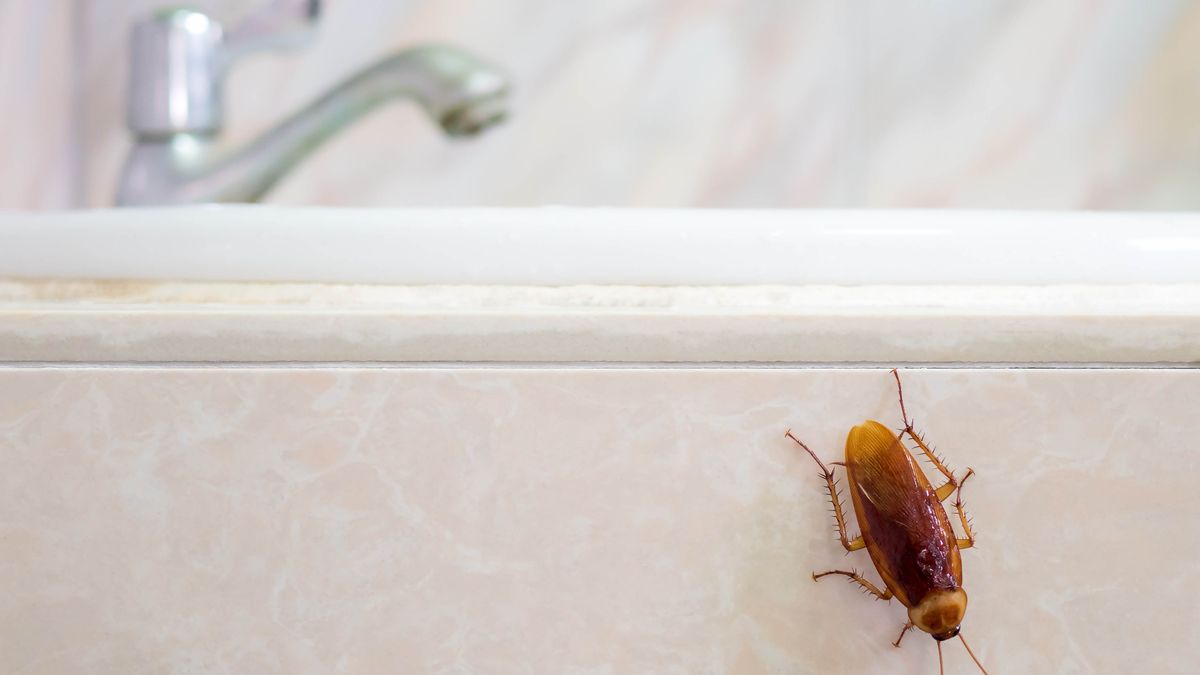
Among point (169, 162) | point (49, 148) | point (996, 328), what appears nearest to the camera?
point (996, 328)

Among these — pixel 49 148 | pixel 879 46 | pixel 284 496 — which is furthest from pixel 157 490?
pixel 879 46

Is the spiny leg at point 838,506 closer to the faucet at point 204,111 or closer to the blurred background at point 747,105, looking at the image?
the faucet at point 204,111

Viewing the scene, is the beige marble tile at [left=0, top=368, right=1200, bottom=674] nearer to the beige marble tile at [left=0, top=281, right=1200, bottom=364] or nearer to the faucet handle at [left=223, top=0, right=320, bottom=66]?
the beige marble tile at [left=0, top=281, right=1200, bottom=364]

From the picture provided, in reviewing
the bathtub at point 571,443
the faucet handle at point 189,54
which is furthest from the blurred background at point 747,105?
the bathtub at point 571,443

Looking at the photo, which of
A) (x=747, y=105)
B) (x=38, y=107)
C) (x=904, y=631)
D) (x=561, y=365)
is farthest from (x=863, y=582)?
(x=38, y=107)

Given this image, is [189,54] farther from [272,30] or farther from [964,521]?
[964,521]

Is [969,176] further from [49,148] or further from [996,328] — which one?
[49,148]
